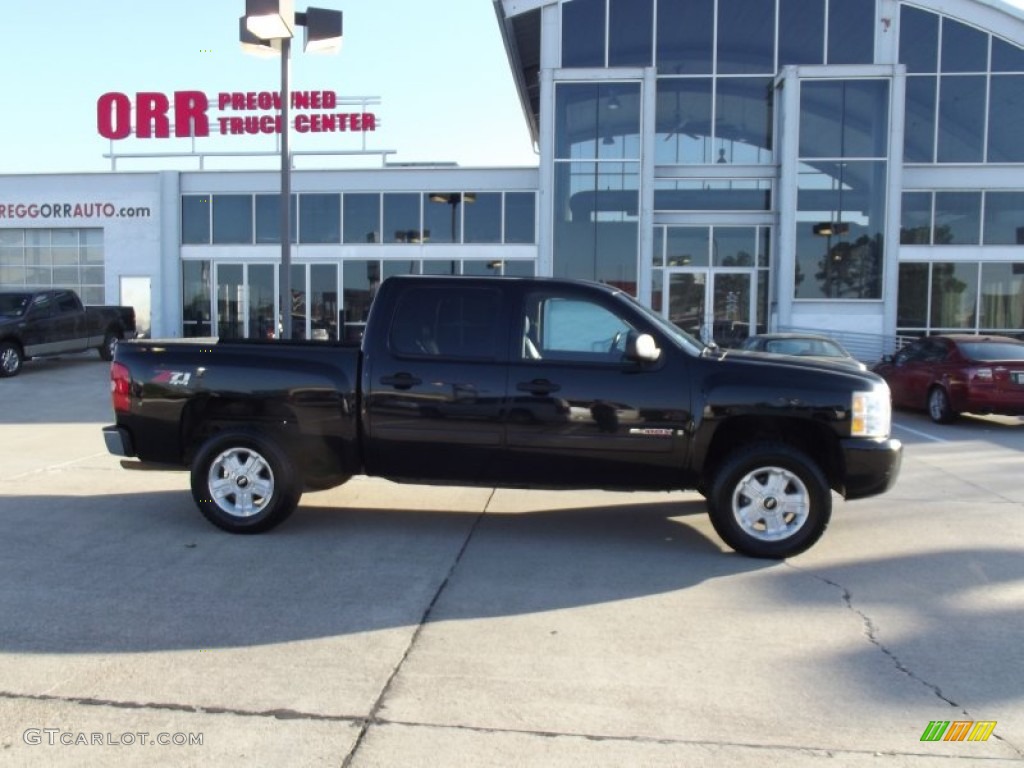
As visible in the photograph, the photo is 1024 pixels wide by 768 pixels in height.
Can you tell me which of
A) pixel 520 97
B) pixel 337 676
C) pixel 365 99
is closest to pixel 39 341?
pixel 365 99

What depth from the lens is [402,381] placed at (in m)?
6.16

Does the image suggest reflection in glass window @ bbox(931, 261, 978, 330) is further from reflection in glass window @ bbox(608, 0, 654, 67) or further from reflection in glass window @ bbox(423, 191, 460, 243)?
reflection in glass window @ bbox(423, 191, 460, 243)

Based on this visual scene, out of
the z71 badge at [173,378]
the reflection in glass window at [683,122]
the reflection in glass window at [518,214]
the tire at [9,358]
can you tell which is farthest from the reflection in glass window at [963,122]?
the tire at [9,358]

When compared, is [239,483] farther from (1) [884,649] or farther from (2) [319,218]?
(2) [319,218]

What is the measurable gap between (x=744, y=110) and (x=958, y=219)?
6624 millimetres

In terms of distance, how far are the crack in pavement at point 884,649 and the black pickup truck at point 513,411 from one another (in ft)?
1.61

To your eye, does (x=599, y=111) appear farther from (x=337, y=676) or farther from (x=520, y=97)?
(x=337, y=676)

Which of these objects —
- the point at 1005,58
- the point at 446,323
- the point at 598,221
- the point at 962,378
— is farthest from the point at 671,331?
the point at 1005,58

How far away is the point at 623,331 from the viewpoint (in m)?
6.07

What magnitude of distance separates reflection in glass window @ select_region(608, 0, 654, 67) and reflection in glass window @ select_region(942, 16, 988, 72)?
8.23 meters

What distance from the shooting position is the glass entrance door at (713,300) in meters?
23.0

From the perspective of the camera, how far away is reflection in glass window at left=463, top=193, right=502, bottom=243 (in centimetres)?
2389

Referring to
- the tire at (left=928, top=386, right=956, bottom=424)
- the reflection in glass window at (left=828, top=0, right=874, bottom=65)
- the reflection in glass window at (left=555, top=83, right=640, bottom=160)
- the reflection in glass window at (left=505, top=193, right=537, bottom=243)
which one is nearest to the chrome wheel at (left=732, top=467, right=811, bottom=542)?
the tire at (left=928, top=386, right=956, bottom=424)

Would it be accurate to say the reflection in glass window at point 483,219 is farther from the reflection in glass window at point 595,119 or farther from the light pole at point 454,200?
the reflection in glass window at point 595,119
